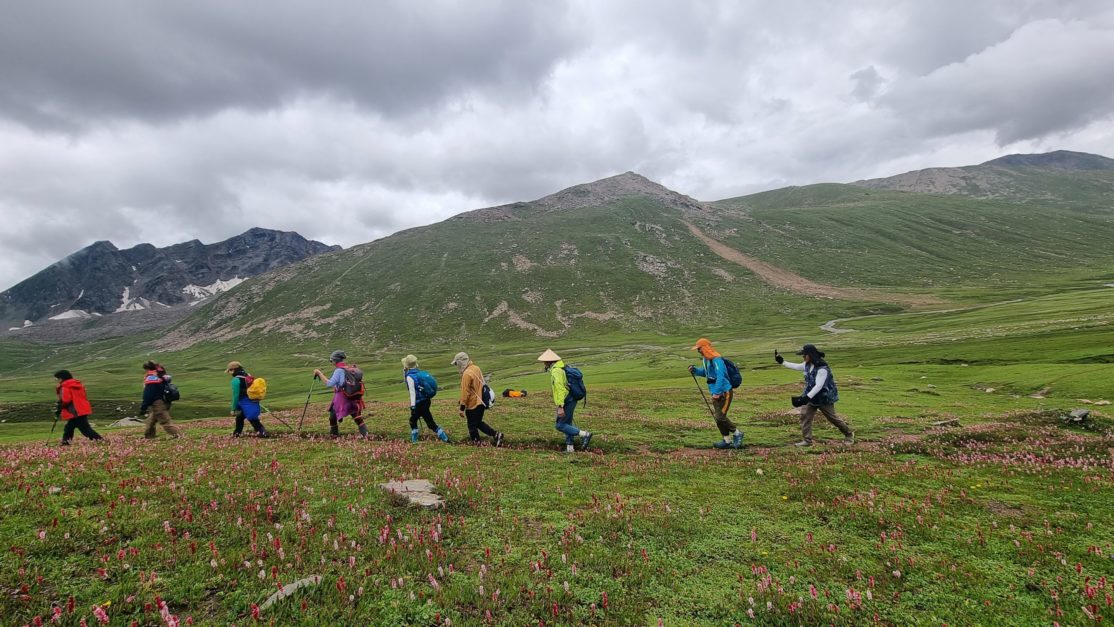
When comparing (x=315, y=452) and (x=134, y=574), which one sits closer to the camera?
(x=134, y=574)

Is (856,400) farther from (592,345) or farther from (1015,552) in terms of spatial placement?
(592,345)

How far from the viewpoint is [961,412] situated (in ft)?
96.1

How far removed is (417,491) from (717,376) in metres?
13.3

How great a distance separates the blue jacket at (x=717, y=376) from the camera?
798 inches

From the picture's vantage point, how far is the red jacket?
21578 millimetres

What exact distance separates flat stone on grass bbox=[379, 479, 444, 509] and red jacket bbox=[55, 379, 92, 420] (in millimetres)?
18914

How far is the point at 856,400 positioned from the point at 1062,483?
2443 centimetres

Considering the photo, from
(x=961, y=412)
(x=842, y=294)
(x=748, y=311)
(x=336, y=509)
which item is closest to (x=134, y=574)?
(x=336, y=509)

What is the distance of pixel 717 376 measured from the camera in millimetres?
20312

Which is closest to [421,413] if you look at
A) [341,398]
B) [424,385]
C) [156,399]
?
[424,385]

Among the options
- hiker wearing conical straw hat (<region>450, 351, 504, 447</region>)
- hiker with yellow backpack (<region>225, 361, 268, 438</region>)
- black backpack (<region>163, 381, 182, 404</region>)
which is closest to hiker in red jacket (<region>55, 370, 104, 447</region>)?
black backpack (<region>163, 381, 182, 404</region>)

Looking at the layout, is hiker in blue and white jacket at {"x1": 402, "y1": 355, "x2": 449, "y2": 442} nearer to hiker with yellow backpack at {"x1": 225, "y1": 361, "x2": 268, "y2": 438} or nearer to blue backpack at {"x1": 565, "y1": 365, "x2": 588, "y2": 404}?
blue backpack at {"x1": 565, "y1": 365, "x2": 588, "y2": 404}

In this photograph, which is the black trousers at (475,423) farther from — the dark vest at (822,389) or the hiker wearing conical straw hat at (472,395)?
the dark vest at (822,389)

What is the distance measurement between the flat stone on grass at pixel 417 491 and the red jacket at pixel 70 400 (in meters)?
18.9
